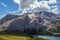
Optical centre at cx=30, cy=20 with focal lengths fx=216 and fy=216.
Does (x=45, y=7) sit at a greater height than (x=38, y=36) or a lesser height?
greater

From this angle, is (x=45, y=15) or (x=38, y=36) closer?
(x=38, y=36)

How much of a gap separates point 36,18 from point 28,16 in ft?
3.27

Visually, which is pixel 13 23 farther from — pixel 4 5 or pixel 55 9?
pixel 55 9

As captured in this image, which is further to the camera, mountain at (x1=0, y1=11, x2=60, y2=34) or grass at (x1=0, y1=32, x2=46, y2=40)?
mountain at (x1=0, y1=11, x2=60, y2=34)

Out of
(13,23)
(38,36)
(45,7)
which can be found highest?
(45,7)

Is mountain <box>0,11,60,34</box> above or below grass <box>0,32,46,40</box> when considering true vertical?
above

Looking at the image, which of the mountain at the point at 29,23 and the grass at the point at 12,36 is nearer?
the grass at the point at 12,36

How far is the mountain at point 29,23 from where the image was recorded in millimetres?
24312

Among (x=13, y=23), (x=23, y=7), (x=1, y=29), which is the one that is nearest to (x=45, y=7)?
(x=23, y=7)

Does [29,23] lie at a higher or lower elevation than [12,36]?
higher

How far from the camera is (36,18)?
2452 cm

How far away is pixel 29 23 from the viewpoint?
24.7m

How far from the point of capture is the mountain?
2431 cm

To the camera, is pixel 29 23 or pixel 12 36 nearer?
pixel 12 36
